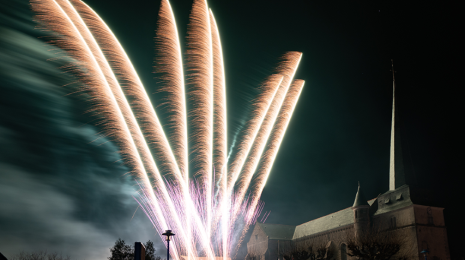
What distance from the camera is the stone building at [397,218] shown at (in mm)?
45812

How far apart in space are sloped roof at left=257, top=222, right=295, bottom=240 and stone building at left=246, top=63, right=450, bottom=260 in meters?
11.4

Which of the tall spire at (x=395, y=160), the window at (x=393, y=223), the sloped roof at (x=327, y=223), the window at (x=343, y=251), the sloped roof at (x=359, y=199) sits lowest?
the window at (x=343, y=251)

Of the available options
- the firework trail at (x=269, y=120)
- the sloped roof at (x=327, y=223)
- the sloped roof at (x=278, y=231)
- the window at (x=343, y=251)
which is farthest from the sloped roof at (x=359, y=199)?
the firework trail at (x=269, y=120)

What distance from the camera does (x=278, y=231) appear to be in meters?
77.1

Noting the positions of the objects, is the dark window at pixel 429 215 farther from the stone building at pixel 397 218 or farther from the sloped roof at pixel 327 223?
the sloped roof at pixel 327 223

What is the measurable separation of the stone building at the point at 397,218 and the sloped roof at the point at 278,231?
1136cm

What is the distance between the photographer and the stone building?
45.8 metres

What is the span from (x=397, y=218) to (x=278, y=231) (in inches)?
1302

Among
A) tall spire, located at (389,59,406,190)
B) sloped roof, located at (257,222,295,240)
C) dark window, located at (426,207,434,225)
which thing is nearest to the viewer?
dark window, located at (426,207,434,225)

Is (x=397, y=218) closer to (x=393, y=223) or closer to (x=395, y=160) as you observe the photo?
(x=393, y=223)

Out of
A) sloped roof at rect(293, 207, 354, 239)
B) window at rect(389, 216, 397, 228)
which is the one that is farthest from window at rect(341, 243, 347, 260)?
window at rect(389, 216, 397, 228)

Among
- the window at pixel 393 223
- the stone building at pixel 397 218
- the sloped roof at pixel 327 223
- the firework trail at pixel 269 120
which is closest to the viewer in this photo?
the firework trail at pixel 269 120

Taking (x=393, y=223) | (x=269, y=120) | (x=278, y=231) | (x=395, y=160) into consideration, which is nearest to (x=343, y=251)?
(x=393, y=223)

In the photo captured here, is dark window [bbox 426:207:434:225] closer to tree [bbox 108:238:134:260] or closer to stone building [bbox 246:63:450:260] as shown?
stone building [bbox 246:63:450:260]
